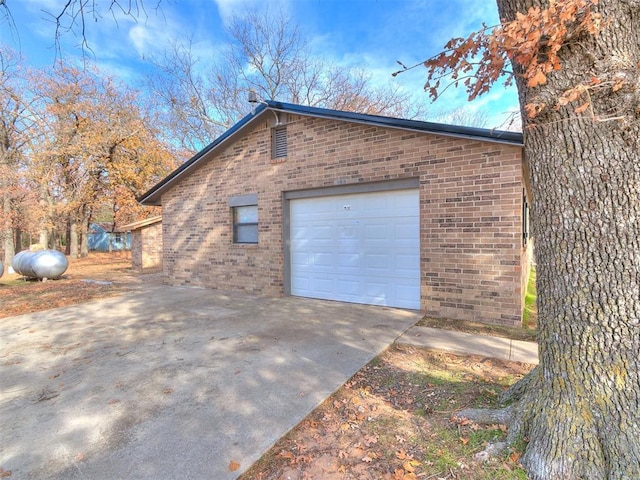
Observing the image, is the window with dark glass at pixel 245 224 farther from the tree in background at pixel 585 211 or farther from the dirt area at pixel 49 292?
the tree in background at pixel 585 211

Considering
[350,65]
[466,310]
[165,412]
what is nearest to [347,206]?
[466,310]

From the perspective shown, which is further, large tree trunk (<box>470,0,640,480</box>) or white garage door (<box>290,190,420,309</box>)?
white garage door (<box>290,190,420,309</box>)

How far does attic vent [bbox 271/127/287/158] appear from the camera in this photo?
8195mm

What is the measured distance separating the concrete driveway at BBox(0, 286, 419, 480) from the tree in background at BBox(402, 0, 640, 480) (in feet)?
6.27

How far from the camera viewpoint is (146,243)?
16.0 meters

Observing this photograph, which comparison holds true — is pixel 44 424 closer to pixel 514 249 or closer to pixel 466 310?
pixel 466 310

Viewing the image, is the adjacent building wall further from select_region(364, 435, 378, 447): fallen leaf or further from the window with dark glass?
select_region(364, 435, 378, 447): fallen leaf

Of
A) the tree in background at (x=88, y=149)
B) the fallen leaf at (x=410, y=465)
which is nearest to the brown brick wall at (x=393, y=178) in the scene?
the fallen leaf at (x=410, y=465)

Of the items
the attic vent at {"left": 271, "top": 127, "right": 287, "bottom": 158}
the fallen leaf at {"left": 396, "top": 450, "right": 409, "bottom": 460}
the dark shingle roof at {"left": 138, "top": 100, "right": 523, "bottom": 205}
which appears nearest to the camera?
the fallen leaf at {"left": 396, "top": 450, "right": 409, "bottom": 460}

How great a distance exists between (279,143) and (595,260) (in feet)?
23.9

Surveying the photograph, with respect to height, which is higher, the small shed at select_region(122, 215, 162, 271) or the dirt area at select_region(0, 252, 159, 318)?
the small shed at select_region(122, 215, 162, 271)

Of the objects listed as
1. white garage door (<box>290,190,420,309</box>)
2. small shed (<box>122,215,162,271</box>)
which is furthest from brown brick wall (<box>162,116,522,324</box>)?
small shed (<box>122,215,162,271</box>)

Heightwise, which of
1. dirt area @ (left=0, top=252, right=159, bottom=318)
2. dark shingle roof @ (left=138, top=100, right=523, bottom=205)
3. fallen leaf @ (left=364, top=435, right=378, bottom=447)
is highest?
dark shingle roof @ (left=138, top=100, right=523, bottom=205)

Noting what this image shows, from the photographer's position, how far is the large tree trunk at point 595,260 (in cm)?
193
